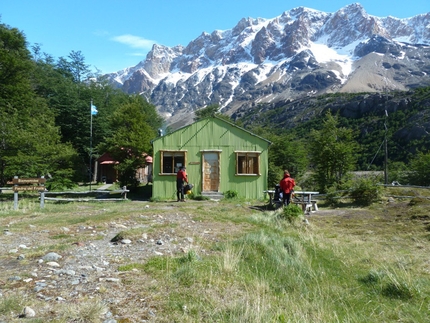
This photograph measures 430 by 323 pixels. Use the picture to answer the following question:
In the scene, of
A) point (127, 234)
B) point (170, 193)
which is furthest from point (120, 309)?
point (170, 193)

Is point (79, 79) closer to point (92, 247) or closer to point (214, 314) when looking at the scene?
point (92, 247)

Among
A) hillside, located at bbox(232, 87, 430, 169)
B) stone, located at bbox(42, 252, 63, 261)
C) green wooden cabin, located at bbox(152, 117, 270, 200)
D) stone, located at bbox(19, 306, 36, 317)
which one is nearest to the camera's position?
stone, located at bbox(19, 306, 36, 317)

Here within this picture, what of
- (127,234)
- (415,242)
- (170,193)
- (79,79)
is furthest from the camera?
(79,79)

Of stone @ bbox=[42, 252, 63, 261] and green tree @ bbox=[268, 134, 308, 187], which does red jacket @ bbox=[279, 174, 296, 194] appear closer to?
stone @ bbox=[42, 252, 63, 261]

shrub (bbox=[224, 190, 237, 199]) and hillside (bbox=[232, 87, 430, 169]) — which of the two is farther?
hillside (bbox=[232, 87, 430, 169])

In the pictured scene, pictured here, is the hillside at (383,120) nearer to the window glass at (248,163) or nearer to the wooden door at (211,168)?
the window glass at (248,163)

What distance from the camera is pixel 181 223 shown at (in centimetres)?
966

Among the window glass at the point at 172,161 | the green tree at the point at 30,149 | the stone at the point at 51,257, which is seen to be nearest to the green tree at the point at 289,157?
the window glass at the point at 172,161

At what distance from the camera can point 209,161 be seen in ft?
60.1

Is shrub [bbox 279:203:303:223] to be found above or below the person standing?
below

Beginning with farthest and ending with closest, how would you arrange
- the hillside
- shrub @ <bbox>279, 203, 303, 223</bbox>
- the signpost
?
the hillside < the signpost < shrub @ <bbox>279, 203, 303, 223</bbox>

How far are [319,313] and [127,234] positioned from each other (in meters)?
4.62

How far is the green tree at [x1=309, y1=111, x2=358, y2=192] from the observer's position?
18812 millimetres

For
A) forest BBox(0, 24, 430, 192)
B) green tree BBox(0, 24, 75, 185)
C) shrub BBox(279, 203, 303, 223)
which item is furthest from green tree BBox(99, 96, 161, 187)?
shrub BBox(279, 203, 303, 223)
